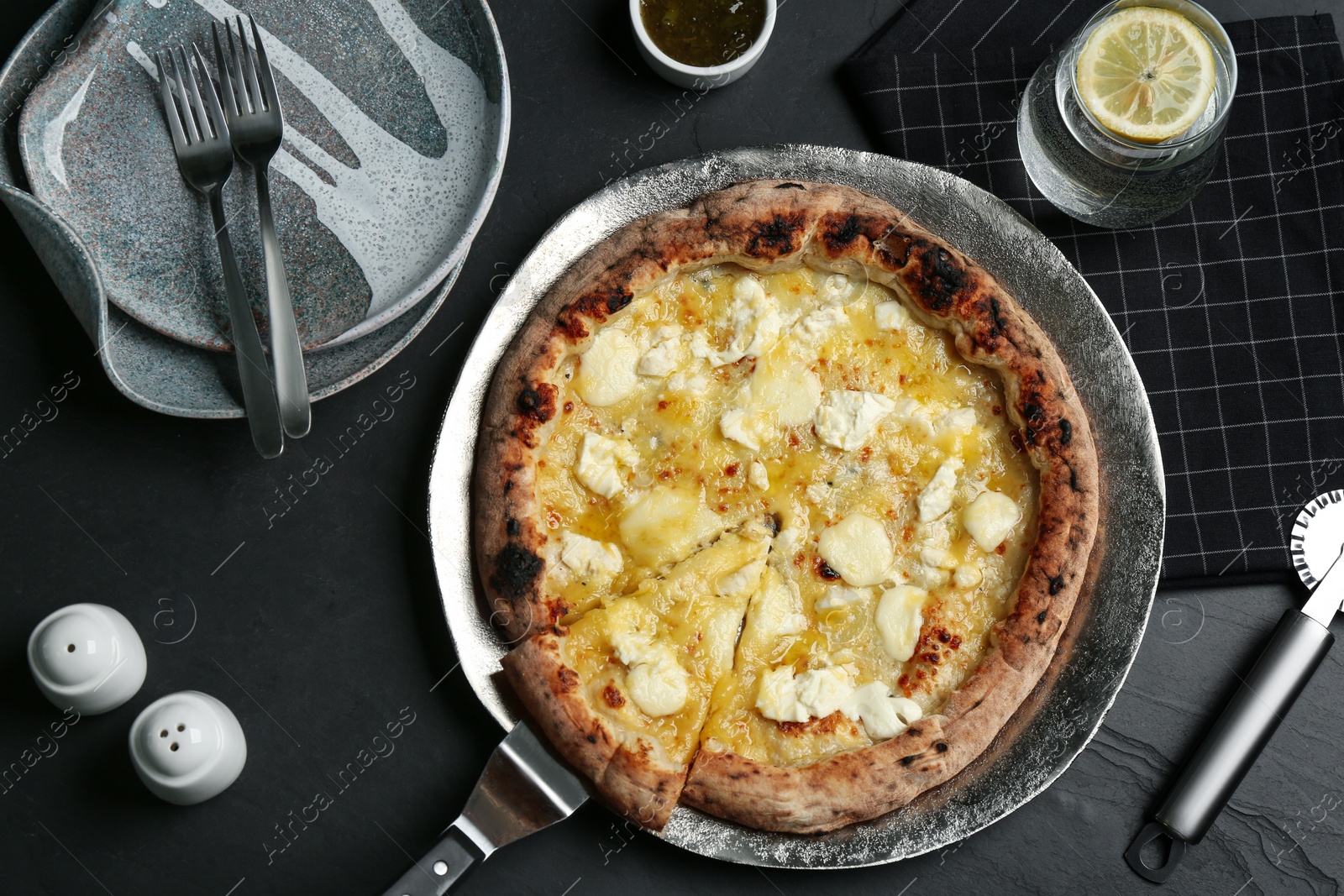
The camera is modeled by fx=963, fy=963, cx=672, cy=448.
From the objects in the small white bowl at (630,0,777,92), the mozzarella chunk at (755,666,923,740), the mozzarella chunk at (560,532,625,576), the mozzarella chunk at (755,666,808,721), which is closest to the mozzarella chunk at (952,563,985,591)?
the mozzarella chunk at (755,666,923,740)

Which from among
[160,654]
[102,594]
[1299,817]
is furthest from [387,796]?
[1299,817]

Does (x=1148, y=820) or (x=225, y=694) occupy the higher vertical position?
(x=225, y=694)

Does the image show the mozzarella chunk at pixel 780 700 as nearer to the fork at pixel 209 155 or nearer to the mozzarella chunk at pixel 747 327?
the mozzarella chunk at pixel 747 327

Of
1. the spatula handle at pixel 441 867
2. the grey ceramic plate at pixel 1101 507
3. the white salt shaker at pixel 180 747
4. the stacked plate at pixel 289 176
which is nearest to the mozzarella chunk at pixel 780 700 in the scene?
the grey ceramic plate at pixel 1101 507

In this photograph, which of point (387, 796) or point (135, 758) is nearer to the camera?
point (135, 758)

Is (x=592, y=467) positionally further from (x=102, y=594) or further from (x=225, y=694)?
(x=102, y=594)

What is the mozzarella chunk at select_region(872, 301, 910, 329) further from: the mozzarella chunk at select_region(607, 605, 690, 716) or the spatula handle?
the spatula handle

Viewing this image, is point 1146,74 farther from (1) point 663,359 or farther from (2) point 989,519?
(1) point 663,359
